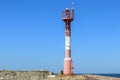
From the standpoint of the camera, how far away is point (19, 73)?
26.4m

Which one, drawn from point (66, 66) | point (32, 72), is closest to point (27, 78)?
point (32, 72)

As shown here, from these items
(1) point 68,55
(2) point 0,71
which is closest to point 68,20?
(1) point 68,55

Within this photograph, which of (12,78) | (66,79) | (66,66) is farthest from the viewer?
(12,78)

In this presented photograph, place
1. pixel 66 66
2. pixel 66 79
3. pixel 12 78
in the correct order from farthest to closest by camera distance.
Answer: pixel 12 78, pixel 66 66, pixel 66 79

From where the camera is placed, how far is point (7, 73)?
26359 millimetres

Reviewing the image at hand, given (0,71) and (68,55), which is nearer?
(68,55)

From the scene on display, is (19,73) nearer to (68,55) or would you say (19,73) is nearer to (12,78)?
(12,78)

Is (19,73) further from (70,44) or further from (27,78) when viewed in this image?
(70,44)

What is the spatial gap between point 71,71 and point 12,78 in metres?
4.62

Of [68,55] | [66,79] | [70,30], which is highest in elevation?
[70,30]

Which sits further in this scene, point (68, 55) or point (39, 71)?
point (39, 71)

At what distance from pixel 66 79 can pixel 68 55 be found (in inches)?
133

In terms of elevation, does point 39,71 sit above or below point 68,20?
below

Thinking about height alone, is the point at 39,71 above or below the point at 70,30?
below
